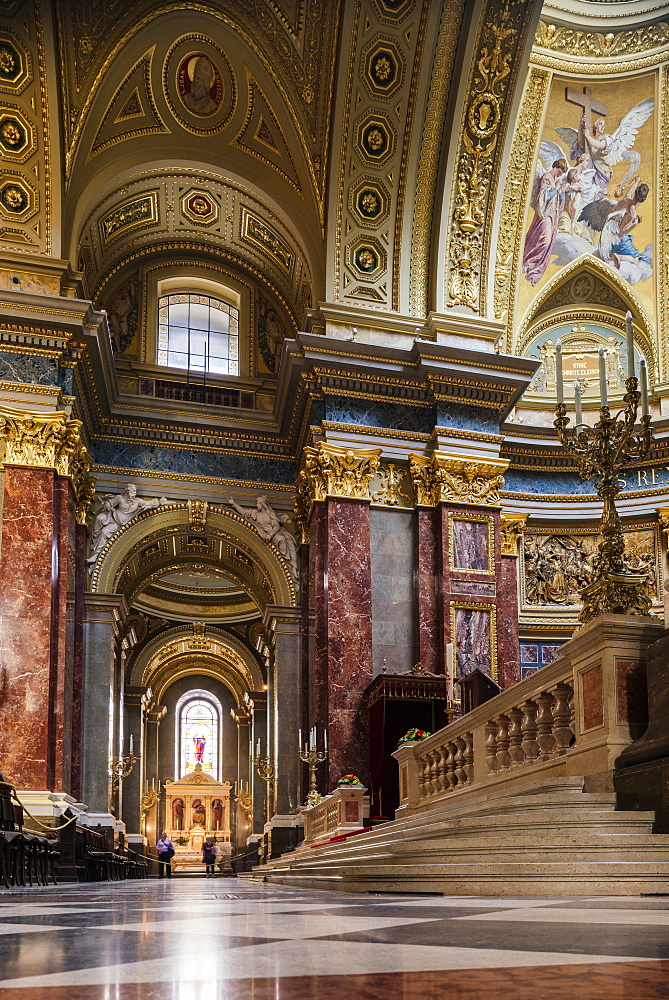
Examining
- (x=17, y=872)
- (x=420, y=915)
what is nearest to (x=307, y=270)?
(x=17, y=872)

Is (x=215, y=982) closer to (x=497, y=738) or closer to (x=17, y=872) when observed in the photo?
(x=497, y=738)

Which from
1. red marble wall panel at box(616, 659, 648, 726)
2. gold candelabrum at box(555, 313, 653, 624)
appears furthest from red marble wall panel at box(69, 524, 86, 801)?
red marble wall panel at box(616, 659, 648, 726)

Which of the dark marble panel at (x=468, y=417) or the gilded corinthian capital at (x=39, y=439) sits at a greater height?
the dark marble panel at (x=468, y=417)

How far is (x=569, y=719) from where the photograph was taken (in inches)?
253

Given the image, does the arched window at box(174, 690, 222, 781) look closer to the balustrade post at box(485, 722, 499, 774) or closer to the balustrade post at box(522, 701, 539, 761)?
the balustrade post at box(485, 722, 499, 774)

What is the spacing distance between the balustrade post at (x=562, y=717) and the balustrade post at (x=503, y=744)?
999 millimetres

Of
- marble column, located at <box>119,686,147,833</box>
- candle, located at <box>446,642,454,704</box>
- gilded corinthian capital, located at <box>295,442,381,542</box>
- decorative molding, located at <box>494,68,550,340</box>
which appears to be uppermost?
decorative molding, located at <box>494,68,550,340</box>

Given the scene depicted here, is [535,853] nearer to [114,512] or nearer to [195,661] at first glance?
[114,512]

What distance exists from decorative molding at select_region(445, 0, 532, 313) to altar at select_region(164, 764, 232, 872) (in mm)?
23279

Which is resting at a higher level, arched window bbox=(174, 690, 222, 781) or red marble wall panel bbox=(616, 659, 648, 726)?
red marble wall panel bbox=(616, 659, 648, 726)

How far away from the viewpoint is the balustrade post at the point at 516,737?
7.24 meters

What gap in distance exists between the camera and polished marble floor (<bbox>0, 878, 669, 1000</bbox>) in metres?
1.28

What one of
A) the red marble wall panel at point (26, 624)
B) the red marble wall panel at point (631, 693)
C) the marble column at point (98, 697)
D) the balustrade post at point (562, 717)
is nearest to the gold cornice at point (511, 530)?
the marble column at point (98, 697)

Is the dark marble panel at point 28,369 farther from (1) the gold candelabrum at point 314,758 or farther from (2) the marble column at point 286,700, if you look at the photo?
(1) the gold candelabrum at point 314,758
